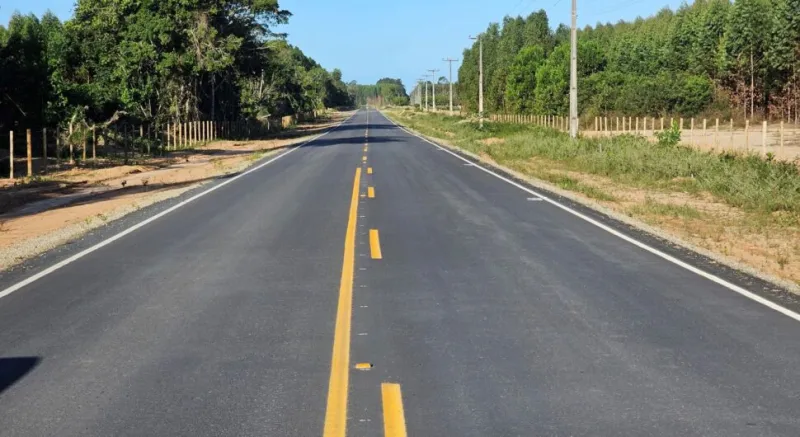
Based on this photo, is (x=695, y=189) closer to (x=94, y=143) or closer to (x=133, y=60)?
(x=94, y=143)

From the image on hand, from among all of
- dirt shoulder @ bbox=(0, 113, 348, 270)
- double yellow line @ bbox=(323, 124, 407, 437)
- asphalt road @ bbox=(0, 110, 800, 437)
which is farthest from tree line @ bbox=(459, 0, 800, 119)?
double yellow line @ bbox=(323, 124, 407, 437)

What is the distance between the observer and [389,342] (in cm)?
698

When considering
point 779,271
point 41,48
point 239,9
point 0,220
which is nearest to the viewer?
point 779,271

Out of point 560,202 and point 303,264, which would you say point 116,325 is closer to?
point 303,264

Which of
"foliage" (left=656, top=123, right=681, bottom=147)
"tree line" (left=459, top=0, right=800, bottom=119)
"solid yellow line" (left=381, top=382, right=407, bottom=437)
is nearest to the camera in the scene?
"solid yellow line" (left=381, top=382, right=407, bottom=437)

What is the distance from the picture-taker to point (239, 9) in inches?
2311

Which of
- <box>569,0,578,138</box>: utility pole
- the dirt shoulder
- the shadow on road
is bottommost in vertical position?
the shadow on road

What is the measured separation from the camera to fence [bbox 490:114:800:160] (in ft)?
121

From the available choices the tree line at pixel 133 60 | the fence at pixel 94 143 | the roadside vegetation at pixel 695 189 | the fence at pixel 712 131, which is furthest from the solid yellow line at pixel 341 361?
the tree line at pixel 133 60

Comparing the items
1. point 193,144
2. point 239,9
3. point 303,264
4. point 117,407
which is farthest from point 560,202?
point 239,9

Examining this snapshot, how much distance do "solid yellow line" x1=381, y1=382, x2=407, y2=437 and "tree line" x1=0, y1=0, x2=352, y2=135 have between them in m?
32.0

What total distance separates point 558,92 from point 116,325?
253 ft

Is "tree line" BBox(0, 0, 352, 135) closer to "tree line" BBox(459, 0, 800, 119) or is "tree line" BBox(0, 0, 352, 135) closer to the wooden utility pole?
the wooden utility pole

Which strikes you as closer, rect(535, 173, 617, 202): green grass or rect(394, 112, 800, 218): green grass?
rect(394, 112, 800, 218): green grass
